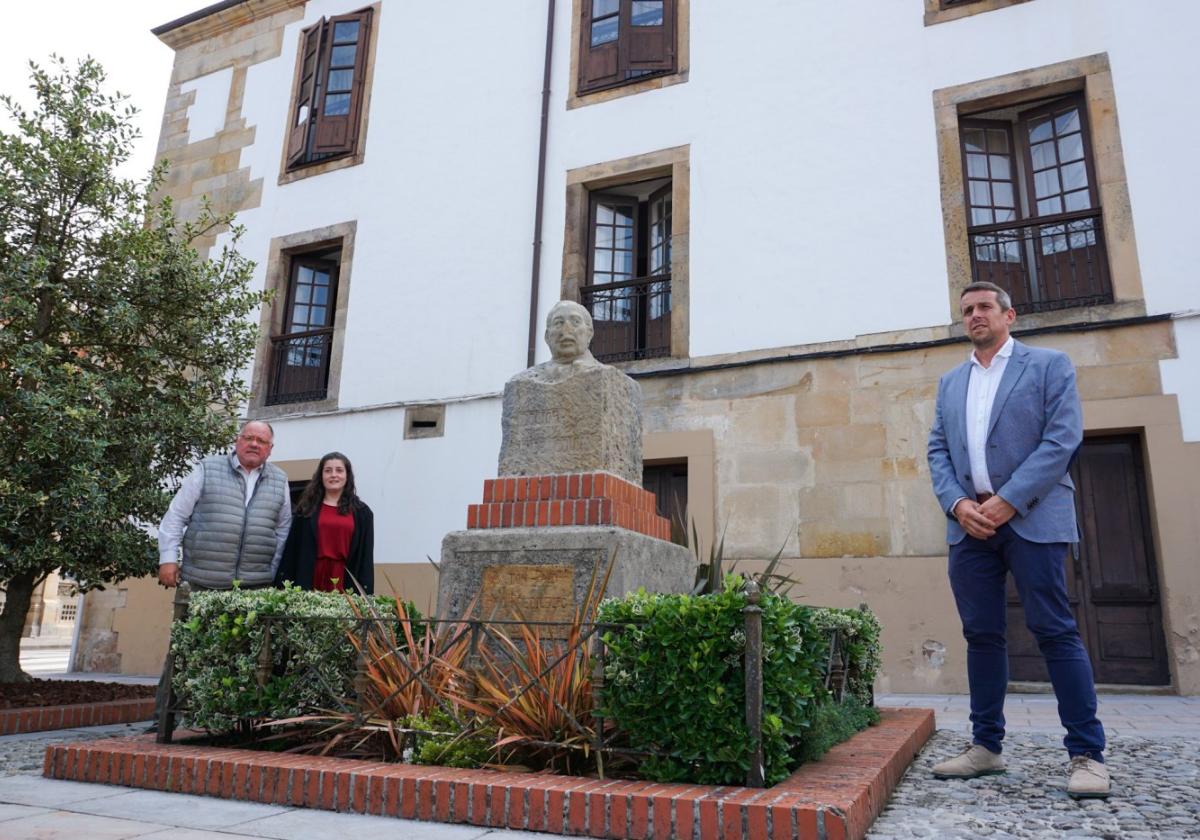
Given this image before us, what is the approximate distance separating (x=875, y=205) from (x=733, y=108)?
185cm

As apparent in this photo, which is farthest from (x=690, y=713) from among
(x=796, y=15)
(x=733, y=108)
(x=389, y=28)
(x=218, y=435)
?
(x=389, y=28)

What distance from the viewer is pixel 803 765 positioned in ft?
9.49

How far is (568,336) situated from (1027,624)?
2.36 meters

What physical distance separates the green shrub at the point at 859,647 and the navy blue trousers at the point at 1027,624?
0.89m

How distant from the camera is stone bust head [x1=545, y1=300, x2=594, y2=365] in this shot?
14.0 ft

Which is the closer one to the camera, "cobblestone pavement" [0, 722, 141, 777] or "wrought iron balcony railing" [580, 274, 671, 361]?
"cobblestone pavement" [0, 722, 141, 777]

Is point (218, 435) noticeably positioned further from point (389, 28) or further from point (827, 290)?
point (389, 28)

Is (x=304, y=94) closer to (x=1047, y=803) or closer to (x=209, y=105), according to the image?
(x=209, y=105)

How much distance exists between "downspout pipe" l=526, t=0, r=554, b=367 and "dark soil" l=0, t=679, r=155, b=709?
446 centimetres

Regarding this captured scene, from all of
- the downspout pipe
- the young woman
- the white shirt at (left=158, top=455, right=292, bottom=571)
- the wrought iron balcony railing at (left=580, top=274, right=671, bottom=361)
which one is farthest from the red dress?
the wrought iron balcony railing at (left=580, top=274, right=671, bottom=361)

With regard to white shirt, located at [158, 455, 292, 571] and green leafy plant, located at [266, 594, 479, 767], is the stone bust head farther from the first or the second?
white shirt, located at [158, 455, 292, 571]

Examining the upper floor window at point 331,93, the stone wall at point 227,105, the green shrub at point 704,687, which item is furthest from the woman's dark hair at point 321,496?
the stone wall at point 227,105

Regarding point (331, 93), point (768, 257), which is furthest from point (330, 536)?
point (331, 93)

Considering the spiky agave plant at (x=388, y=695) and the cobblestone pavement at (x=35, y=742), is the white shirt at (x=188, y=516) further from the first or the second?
the spiky agave plant at (x=388, y=695)
